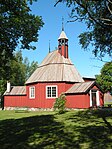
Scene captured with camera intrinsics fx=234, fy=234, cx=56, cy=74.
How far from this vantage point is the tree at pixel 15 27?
15.7 metres

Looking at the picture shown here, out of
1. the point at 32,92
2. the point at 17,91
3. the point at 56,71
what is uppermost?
the point at 56,71

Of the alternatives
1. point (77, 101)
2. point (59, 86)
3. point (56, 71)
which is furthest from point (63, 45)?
point (77, 101)

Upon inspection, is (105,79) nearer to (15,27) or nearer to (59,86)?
(59,86)

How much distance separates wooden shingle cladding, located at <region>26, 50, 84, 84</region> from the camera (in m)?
35.3

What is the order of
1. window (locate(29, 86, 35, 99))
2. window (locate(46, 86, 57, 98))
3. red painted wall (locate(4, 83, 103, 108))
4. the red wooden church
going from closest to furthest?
red painted wall (locate(4, 83, 103, 108)) < the red wooden church < window (locate(46, 86, 57, 98)) < window (locate(29, 86, 35, 99))

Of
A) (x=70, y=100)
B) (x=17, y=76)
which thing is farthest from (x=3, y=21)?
(x=17, y=76)

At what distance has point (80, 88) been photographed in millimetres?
32844

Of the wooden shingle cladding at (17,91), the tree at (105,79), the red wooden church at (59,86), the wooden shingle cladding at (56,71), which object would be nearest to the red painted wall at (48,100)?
the red wooden church at (59,86)

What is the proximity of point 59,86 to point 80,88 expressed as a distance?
3.52 meters

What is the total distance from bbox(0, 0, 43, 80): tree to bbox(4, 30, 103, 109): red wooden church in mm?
15330

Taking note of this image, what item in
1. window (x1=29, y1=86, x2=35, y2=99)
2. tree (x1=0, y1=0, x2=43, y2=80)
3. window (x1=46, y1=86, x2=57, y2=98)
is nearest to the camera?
tree (x1=0, y1=0, x2=43, y2=80)

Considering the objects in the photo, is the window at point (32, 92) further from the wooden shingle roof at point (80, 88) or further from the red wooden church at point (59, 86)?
the wooden shingle roof at point (80, 88)

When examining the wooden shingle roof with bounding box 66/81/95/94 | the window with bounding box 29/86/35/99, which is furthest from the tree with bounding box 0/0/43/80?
the window with bounding box 29/86/35/99

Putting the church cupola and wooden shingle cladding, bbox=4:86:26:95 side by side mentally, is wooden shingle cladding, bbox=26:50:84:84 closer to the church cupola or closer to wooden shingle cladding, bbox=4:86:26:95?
the church cupola
